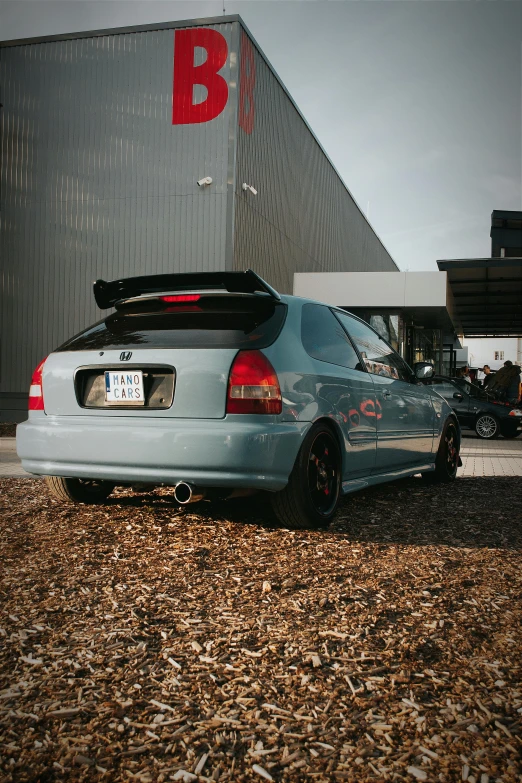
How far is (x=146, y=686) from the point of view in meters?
2.26

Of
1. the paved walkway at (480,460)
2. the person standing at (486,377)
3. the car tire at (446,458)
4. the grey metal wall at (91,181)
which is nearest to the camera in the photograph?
the car tire at (446,458)

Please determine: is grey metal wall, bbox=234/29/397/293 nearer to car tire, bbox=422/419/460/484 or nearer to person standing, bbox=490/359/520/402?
person standing, bbox=490/359/520/402

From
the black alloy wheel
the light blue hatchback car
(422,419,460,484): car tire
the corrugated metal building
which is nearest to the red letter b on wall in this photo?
the corrugated metal building

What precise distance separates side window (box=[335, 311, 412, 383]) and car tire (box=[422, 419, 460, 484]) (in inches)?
38.0

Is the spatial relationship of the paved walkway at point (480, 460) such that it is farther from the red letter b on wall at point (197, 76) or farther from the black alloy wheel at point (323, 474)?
the red letter b on wall at point (197, 76)

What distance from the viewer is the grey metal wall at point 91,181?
17.2 m

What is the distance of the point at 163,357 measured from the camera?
4.18 m

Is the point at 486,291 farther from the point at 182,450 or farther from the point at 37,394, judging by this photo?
the point at 182,450

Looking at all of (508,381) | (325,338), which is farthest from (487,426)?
(325,338)

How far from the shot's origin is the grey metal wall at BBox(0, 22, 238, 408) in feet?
56.4

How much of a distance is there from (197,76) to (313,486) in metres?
15.2

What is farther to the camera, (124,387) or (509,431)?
(509,431)

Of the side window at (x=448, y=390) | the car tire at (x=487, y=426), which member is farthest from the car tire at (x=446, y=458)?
the side window at (x=448, y=390)

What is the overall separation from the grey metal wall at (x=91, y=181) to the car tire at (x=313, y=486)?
42.2 ft
